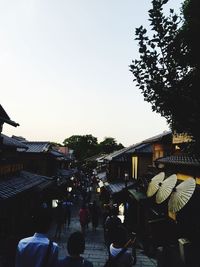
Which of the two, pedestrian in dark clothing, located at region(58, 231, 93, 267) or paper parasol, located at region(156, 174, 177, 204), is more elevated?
paper parasol, located at region(156, 174, 177, 204)

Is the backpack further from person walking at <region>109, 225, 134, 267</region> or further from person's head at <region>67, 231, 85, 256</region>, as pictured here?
person's head at <region>67, 231, 85, 256</region>

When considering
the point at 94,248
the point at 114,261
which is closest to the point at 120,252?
the point at 114,261

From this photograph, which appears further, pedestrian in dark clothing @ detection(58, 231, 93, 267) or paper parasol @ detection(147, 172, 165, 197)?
paper parasol @ detection(147, 172, 165, 197)

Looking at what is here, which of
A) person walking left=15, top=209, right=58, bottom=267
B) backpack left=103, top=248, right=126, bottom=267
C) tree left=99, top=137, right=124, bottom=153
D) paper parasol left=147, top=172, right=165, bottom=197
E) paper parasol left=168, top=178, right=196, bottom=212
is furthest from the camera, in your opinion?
tree left=99, top=137, right=124, bottom=153

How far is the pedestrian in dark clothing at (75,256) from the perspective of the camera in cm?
461

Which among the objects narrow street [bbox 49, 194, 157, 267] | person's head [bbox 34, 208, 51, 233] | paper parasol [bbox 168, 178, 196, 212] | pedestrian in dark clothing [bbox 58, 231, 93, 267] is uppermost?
paper parasol [bbox 168, 178, 196, 212]

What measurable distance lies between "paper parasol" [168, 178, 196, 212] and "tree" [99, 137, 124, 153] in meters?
92.2

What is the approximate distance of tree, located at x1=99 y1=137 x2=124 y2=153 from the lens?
352ft

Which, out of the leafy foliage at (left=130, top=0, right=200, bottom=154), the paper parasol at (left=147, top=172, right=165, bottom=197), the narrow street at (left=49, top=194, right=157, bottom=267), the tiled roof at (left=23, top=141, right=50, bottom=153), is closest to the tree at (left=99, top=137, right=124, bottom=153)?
the tiled roof at (left=23, top=141, right=50, bottom=153)

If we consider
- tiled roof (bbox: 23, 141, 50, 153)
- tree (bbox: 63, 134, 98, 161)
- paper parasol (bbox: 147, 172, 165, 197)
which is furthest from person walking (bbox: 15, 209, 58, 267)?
tree (bbox: 63, 134, 98, 161)

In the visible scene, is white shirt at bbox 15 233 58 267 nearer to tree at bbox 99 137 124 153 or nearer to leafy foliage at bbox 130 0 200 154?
leafy foliage at bbox 130 0 200 154

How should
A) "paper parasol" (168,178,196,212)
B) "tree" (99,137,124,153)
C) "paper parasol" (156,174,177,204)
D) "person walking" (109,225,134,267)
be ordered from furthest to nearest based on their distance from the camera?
1. "tree" (99,137,124,153)
2. "paper parasol" (156,174,177,204)
3. "paper parasol" (168,178,196,212)
4. "person walking" (109,225,134,267)

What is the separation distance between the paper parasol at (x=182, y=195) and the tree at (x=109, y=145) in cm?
9219

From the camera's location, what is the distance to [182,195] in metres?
11.5
